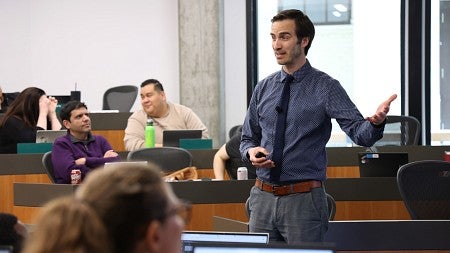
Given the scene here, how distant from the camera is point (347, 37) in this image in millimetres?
13344

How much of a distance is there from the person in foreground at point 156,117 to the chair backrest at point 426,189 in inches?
136

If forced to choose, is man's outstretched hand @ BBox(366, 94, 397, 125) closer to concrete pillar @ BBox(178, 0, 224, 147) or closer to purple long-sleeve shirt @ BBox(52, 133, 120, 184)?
purple long-sleeve shirt @ BBox(52, 133, 120, 184)

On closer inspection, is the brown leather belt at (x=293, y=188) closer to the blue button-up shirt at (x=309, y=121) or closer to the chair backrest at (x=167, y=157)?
the blue button-up shirt at (x=309, y=121)

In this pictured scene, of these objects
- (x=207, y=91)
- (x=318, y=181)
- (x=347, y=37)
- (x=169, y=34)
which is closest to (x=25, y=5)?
(x=169, y=34)

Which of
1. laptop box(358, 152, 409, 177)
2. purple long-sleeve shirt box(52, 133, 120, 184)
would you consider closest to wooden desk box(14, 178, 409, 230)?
laptop box(358, 152, 409, 177)

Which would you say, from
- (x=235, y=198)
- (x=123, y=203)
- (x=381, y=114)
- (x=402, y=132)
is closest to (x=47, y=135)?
(x=235, y=198)

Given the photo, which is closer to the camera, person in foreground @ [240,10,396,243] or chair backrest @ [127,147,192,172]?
person in foreground @ [240,10,396,243]

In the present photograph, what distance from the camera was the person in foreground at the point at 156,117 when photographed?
9023mm

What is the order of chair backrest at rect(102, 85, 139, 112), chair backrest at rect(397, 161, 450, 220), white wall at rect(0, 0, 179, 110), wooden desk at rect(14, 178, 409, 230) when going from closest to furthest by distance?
chair backrest at rect(397, 161, 450, 220)
wooden desk at rect(14, 178, 409, 230)
chair backrest at rect(102, 85, 139, 112)
white wall at rect(0, 0, 179, 110)

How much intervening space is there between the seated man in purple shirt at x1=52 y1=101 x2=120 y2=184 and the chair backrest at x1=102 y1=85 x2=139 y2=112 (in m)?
4.49

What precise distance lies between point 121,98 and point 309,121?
27.8ft

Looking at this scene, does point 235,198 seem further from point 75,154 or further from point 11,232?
point 11,232

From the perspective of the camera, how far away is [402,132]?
9625mm

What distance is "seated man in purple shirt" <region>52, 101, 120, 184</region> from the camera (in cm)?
747
